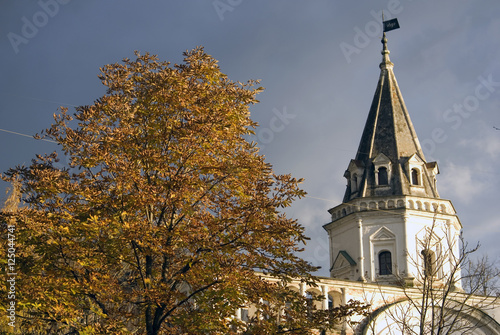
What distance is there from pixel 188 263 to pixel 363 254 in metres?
24.0

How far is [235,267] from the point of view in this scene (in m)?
12.0

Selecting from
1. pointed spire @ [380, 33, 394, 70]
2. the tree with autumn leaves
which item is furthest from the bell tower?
the tree with autumn leaves

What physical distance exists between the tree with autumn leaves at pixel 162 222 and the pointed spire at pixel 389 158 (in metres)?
24.2

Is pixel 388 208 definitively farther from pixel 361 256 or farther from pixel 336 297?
pixel 336 297

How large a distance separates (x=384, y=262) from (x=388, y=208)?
120 inches

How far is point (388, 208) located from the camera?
35.1 meters

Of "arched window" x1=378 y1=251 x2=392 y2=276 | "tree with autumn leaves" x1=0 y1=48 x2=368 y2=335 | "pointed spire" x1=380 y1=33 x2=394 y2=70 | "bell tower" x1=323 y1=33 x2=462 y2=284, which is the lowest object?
"tree with autumn leaves" x1=0 y1=48 x2=368 y2=335

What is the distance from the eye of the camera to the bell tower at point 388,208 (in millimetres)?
34250

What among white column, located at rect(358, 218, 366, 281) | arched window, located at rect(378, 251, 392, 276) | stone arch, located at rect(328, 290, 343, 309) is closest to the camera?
stone arch, located at rect(328, 290, 343, 309)

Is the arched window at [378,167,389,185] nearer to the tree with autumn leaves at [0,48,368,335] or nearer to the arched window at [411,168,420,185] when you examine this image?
the arched window at [411,168,420,185]

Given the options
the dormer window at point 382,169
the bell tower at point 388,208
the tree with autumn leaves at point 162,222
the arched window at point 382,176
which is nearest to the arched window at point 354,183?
the bell tower at point 388,208

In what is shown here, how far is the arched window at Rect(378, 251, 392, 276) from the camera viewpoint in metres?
34.2

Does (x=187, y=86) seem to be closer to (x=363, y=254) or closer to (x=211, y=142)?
(x=211, y=142)

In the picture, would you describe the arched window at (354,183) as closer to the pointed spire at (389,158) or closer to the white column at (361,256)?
the pointed spire at (389,158)
